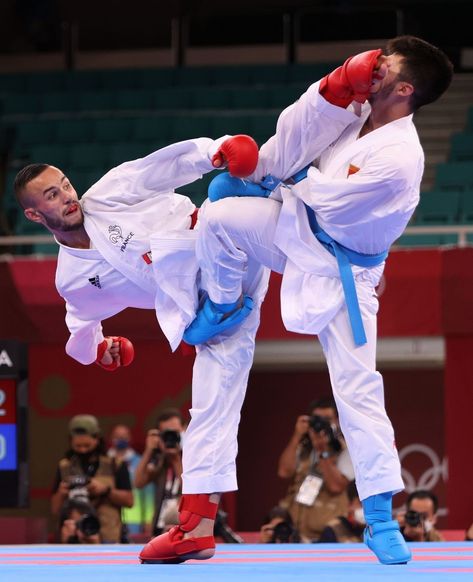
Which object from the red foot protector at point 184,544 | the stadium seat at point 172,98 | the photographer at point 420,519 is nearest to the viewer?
the red foot protector at point 184,544

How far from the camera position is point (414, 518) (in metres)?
5.72

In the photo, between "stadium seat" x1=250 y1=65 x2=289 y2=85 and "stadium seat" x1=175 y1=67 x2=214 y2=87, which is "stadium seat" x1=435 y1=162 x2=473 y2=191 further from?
"stadium seat" x1=175 y1=67 x2=214 y2=87

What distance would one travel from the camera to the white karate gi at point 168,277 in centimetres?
344

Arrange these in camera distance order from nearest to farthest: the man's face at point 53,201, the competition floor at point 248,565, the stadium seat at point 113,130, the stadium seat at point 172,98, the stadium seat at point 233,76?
the competition floor at point 248,565 < the man's face at point 53,201 < the stadium seat at point 113,130 < the stadium seat at point 172,98 < the stadium seat at point 233,76

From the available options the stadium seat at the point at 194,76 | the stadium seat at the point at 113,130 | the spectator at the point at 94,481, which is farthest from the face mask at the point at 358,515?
the stadium seat at the point at 194,76

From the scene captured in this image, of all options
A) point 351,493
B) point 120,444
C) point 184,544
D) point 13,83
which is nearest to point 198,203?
point 120,444

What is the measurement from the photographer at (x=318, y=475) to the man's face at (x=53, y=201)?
3.10 meters

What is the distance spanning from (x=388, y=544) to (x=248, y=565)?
1.36ft

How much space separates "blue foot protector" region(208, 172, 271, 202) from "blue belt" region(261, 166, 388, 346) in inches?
5.8

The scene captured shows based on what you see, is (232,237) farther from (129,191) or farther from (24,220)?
(24,220)

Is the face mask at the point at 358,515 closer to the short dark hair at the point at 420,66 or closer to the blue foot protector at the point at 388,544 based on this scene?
the blue foot protector at the point at 388,544

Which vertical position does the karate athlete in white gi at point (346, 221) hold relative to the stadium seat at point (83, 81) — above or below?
below

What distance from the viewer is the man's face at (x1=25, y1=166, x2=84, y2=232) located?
3506 millimetres

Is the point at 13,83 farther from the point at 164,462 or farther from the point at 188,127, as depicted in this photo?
the point at 164,462
